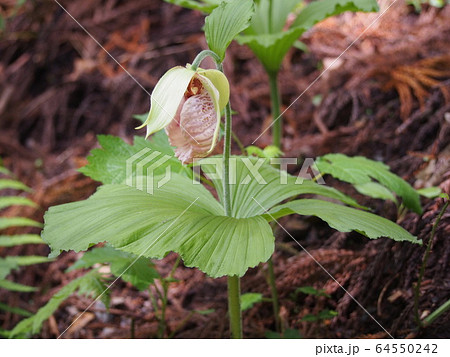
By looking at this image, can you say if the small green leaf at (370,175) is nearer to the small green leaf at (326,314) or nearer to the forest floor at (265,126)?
the forest floor at (265,126)

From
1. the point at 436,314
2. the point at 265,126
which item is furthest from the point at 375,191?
the point at 265,126

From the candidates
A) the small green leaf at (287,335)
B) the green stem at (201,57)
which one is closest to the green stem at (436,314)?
the small green leaf at (287,335)

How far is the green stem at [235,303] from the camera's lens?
4.10 ft

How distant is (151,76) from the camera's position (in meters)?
3.09

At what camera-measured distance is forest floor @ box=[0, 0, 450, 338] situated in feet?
4.92

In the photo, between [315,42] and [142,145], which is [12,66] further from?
[142,145]

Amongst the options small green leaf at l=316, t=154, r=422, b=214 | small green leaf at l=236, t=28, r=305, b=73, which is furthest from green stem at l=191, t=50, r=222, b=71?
small green leaf at l=236, t=28, r=305, b=73

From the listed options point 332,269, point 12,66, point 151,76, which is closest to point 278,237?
point 332,269

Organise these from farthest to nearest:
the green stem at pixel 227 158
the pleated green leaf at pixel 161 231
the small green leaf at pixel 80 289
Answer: the small green leaf at pixel 80 289 → the green stem at pixel 227 158 → the pleated green leaf at pixel 161 231

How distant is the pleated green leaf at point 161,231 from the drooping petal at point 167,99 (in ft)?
0.67

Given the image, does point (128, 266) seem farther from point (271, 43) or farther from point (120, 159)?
point (271, 43)

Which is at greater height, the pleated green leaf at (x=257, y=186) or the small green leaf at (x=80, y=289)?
the pleated green leaf at (x=257, y=186)

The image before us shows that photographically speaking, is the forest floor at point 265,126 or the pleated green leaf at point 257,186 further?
the forest floor at point 265,126
